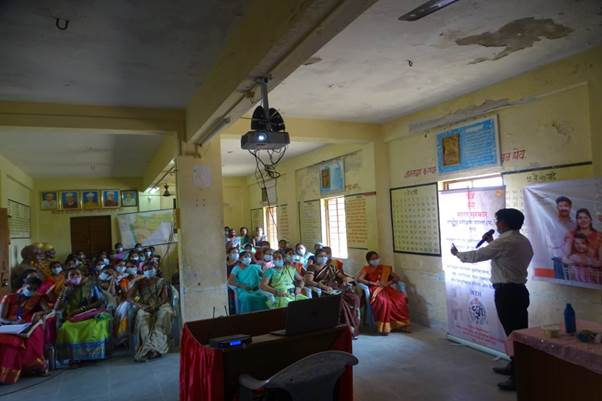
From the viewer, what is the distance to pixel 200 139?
4.59m

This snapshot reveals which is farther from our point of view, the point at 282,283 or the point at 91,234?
the point at 91,234

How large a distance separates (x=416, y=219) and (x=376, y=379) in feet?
7.64

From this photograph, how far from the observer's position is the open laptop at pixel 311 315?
8.00 ft

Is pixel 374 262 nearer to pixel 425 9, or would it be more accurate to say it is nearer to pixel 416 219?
pixel 416 219

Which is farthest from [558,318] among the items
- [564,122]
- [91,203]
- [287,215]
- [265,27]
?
[91,203]

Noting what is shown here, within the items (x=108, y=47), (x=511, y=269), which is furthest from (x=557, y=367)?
(x=108, y=47)

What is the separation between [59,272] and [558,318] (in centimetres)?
700

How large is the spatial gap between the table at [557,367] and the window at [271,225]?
24.4ft

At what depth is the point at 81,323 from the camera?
473 cm

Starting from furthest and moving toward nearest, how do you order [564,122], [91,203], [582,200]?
[91,203], [564,122], [582,200]

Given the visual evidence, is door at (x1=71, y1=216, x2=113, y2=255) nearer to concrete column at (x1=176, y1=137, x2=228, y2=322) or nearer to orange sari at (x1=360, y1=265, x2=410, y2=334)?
concrete column at (x1=176, y1=137, x2=228, y2=322)

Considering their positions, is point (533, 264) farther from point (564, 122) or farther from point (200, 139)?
point (200, 139)

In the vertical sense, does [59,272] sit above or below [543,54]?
below

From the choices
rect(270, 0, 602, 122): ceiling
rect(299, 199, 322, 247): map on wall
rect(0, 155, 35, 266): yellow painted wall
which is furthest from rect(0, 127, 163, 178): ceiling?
rect(299, 199, 322, 247): map on wall
